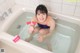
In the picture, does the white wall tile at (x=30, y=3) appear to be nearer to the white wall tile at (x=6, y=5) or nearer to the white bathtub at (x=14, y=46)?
the white wall tile at (x=6, y=5)

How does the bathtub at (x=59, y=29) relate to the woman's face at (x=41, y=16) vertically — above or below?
below

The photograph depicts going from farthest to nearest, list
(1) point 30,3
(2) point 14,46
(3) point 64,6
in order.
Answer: (1) point 30,3 → (3) point 64,6 → (2) point 14,46

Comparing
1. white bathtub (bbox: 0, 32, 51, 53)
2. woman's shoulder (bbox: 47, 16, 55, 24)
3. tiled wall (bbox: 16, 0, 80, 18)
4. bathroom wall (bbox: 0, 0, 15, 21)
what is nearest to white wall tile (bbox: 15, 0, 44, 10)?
tiled wall (bbox: 16, 0, 80, 18)

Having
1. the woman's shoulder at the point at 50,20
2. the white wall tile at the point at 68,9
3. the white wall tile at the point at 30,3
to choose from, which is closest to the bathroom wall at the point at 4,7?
the white wall tile at the point at 30,3

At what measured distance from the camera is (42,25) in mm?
1564

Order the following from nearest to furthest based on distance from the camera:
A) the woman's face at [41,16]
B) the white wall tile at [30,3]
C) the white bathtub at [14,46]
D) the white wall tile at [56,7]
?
the white bathtub at [14,46], the woman's face at [41,16], the white wall tile at [56,7], the white wall tile at [30,3]

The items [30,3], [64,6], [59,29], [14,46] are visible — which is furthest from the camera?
[30,3]

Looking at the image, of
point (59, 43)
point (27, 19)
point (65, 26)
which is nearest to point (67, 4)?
point (65, 26)

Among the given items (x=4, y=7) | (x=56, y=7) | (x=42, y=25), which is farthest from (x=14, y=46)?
(x=56, y=7)

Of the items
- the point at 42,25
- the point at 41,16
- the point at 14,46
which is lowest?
the point at 14,46

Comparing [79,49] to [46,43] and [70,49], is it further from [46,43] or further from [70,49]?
[46,43]

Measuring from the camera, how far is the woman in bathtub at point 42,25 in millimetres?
1464

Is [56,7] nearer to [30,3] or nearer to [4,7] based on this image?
[30,3]

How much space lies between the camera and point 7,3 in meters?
1.68
